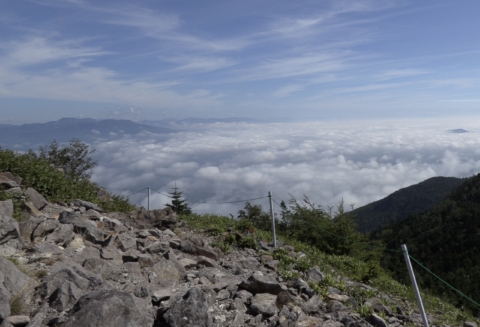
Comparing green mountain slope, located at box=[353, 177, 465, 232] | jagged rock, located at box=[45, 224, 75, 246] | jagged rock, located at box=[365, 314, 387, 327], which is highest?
jagged rock, located at box=[45, 224, 75, 246]

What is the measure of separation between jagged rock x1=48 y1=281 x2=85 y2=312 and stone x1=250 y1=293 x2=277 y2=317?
8.44ft

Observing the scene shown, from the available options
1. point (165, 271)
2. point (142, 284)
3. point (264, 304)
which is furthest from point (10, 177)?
point (264, 304)

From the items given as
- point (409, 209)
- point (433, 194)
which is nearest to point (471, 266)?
point (409, 209)

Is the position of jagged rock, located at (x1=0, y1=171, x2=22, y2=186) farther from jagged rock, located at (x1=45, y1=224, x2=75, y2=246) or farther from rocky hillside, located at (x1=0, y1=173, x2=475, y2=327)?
jagged rock, located at (x1=45, y1=224, x2=75, y2=246)

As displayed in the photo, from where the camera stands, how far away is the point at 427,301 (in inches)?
444

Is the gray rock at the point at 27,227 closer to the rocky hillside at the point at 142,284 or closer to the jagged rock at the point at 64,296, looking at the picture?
the rocky hillside at the point at 142,284

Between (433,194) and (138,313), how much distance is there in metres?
145

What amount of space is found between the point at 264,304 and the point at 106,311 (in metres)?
2.54

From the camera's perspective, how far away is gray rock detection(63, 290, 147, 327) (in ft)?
15.7

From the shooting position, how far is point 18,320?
490cm

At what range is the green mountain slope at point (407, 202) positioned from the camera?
124 meters

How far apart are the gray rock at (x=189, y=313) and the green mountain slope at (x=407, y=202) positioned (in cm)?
12035

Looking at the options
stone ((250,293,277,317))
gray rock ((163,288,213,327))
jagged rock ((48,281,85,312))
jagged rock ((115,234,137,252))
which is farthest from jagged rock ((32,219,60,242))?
stone ((250,293,277,317))

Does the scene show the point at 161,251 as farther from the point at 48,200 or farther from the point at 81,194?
the point at 81,194
